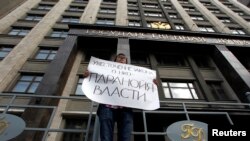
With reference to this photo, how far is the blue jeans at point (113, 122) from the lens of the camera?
11.8 feet

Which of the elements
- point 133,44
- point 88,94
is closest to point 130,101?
point 88,94

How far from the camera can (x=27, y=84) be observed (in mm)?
13305

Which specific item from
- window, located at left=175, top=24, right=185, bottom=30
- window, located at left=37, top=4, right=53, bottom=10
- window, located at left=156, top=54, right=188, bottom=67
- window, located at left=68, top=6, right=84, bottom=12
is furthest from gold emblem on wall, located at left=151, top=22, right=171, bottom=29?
window, located at left=37, top=4, right=53, bottom=10

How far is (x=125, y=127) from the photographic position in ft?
12.1

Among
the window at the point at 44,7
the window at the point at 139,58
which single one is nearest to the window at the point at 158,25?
the window at the point at 139,58

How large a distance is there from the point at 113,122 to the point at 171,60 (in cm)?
1378

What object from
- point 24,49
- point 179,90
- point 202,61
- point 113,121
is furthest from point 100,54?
point 113,121

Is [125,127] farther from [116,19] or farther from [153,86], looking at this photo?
[116,19]

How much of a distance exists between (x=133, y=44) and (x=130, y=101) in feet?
42.9

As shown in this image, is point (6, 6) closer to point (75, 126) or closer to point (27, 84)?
point (27, 84)

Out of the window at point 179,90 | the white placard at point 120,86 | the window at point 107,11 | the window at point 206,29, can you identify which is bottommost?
the white placard at point 120,86

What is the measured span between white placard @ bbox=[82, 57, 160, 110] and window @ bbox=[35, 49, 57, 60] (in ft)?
39.7

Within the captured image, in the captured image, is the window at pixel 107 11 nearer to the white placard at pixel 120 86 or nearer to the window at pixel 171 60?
the window at pixel 171 60

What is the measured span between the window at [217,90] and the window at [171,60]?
96.8 inches
